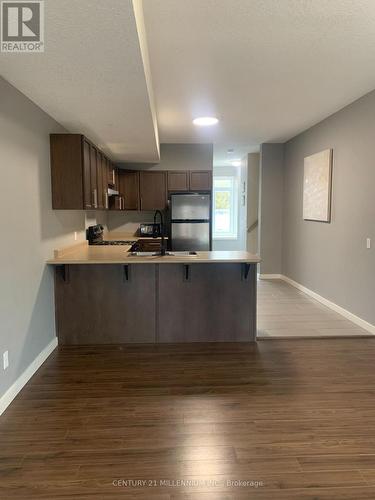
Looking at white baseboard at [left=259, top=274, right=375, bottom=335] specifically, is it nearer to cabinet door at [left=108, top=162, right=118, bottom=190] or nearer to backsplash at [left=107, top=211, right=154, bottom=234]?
backsplash at [left=107, top=211, right=154, bottom=234]

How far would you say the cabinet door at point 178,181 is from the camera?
6328mm

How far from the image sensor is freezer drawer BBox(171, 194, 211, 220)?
19.7 ft

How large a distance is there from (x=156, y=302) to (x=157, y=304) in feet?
0.08

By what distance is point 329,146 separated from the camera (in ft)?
15.7

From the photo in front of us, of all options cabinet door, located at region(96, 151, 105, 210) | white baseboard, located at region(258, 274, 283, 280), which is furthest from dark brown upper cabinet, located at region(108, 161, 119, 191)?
white baseboard, located at region(258, 274, 283, 280)

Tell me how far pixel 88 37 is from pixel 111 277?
229 cm

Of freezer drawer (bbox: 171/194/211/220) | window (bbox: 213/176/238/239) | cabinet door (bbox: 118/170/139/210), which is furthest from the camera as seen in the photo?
window (bbox: 213/176/238/239)

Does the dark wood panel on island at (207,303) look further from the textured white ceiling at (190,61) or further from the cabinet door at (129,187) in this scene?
the cabinet door at (129,187)

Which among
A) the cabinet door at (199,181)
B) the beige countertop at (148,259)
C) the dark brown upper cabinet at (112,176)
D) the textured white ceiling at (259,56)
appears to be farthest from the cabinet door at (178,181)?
the beige countertop at (148,259)

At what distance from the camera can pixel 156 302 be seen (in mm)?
3648

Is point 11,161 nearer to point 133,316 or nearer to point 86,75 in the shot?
point 86,75

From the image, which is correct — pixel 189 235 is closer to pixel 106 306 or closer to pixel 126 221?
pixel 126 221

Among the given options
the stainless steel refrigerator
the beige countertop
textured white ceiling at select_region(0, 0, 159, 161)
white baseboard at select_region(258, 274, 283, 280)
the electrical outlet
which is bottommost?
white baseboard at select_region(258, 274, 283, 280)

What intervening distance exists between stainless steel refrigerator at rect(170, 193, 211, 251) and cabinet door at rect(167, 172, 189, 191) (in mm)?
377
